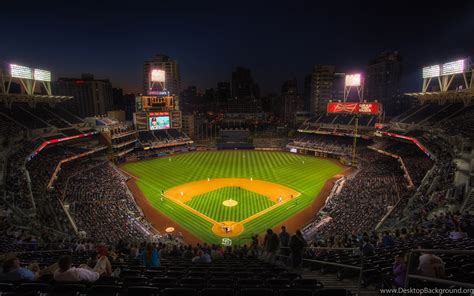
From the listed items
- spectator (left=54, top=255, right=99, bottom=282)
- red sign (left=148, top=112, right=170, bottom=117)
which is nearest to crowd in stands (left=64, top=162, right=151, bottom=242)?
spectator (left=54, top=255, right=99, bottom=282)

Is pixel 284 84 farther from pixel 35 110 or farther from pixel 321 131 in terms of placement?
pixel 35 110

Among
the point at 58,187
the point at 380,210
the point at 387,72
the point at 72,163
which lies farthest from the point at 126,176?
the point at 387,72

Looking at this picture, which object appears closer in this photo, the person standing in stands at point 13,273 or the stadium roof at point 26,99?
the person standing in stands at point 13,273

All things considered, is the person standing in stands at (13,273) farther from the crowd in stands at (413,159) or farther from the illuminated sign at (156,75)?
the illuminated sign at (156,75)

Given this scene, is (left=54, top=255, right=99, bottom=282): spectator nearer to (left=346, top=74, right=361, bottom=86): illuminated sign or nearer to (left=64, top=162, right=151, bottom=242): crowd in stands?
(left=64, top=162, right=151, bottom=242): crowd in stands

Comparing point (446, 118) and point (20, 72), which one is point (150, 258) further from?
point (20, 72)

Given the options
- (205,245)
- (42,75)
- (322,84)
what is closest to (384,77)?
(322,84)

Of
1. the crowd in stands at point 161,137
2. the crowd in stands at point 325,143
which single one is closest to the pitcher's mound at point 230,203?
the crowd in stands at point 325,143
